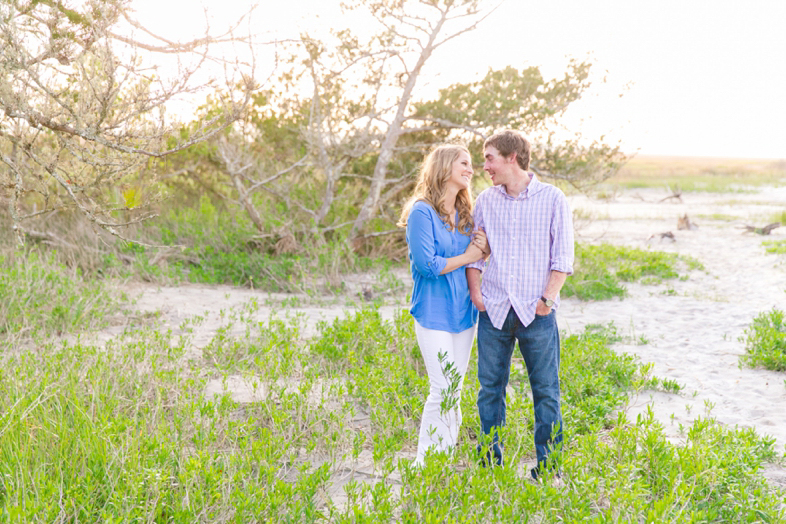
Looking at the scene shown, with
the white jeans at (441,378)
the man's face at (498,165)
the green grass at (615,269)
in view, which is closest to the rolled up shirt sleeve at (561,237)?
the man's face at (498,165)

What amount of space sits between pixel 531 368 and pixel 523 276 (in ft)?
1.88

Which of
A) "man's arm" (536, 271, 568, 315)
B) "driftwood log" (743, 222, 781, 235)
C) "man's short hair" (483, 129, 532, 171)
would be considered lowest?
"driftwood log" (743, 222, 781, 235)

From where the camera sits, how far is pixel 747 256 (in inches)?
547

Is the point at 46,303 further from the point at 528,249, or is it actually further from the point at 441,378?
the point at 528,249

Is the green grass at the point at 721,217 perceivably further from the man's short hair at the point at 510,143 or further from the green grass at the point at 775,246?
the man's short hair at the point at 510,143

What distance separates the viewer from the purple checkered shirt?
3.59 m

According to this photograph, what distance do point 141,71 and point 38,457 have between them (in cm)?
297

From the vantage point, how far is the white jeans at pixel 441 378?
3.74 m

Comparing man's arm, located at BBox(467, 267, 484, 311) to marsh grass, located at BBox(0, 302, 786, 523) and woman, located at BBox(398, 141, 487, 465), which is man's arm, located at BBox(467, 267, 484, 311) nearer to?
woman, located at BBox(398, 141, 487, 465)

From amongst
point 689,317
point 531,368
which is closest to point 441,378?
point 531,368

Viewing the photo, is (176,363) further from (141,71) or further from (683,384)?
(683,384)

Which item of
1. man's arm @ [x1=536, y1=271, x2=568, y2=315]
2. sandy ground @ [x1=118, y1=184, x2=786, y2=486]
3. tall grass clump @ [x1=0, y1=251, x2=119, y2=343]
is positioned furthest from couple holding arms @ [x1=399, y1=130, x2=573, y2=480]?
tall grass clump @ [x1=0, y1=251, x2=119, y2=343]

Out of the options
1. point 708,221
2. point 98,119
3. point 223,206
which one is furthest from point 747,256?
point 98,119

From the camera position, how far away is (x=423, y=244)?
3.65 meters
